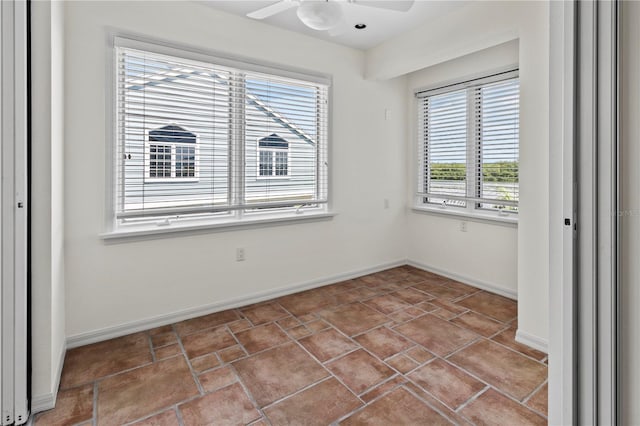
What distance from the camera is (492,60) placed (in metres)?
3.49

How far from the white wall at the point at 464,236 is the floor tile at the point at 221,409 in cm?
275

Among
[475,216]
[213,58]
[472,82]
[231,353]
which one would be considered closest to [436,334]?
[231,353]

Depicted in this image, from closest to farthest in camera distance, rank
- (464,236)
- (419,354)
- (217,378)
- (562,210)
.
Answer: (562,210) → (217,378) → (419,354) → (464,236)

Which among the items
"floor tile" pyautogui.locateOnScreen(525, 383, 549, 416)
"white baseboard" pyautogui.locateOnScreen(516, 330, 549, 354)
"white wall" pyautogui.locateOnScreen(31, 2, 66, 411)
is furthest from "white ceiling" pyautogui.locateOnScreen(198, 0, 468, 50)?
"floor tile" pyautogui.locateOnScreen(525, 383, 549, 416)

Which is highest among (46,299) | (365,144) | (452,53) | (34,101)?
(452,53)

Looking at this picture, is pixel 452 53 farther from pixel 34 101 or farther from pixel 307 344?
pixel 34 101

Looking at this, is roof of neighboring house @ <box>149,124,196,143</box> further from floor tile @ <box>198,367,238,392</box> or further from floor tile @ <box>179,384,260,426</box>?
floor tile @ <box>179,384,260,426</box>

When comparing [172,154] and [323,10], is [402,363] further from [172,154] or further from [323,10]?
[172,154]

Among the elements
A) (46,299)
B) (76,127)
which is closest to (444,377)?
(46,299)

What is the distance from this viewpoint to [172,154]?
286 centimetres

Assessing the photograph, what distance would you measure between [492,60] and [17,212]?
12.9ft

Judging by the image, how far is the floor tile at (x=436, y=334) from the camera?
248cm

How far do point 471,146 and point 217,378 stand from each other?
11.0 feet

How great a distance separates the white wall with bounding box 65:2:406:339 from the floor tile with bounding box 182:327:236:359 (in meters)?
0.39
